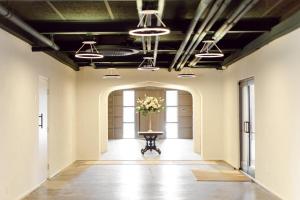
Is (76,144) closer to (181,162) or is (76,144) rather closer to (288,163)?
(181,162)

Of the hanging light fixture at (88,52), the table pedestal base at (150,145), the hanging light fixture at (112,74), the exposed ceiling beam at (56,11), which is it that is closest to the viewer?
the exposed ceiling beam at (56,11)

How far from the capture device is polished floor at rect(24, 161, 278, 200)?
670cm

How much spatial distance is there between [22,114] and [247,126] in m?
4.68

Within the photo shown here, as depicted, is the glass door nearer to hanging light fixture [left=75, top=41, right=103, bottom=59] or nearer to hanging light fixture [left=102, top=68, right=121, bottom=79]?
hanging light fixture [left=75, top=41, right=103, bottom=59]

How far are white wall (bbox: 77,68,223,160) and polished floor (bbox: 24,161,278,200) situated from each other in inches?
60.1

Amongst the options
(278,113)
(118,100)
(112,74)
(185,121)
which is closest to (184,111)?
(185,121)

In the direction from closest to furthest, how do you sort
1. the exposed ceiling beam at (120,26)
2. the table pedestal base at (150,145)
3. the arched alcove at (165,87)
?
the exposed ceiling beam at (120,26), the arched alcove at (165,87), the table pedestal base at (150,145)

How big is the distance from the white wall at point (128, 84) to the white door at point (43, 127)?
3.34 metres

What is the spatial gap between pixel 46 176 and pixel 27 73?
236 centimetres

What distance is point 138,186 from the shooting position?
7598 millimetres

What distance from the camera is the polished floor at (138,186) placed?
670 centimetres

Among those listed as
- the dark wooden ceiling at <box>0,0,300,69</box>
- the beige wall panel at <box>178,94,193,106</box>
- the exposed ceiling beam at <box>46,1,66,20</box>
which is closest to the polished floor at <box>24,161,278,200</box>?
the dark wooden ceiling at <box>0,0,300,69</box>

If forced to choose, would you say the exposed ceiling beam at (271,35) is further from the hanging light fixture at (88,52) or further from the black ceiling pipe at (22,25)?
the black ceiling pipe at (22,25)

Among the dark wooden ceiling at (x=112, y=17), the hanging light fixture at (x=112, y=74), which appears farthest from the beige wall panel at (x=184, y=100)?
the dark wooden ceiling at (x=112, y=17)
